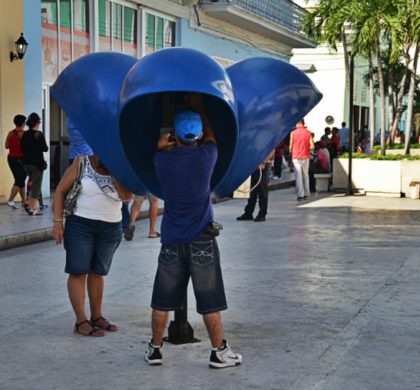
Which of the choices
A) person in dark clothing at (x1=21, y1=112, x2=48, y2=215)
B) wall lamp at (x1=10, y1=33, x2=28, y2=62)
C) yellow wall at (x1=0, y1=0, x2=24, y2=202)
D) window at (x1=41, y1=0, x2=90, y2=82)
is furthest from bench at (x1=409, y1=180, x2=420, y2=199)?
person in dark clothing at (x1=21, y1=112, x2=48, y2=215)

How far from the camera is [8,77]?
675 inches

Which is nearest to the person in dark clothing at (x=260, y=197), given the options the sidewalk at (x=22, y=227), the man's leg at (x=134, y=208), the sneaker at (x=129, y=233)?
the sidewalk at (x=22, y=227)

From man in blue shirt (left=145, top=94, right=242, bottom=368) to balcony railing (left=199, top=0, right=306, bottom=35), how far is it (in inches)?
810

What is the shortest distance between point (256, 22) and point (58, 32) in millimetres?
11177

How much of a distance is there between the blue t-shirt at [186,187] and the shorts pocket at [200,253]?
0.05 meters

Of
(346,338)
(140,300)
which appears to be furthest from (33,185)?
(346,338)

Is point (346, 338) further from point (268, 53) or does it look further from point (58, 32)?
point (268, 53)

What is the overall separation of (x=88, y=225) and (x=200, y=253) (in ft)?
3.89

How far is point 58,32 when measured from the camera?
62.1ft

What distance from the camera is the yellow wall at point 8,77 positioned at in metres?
16.9

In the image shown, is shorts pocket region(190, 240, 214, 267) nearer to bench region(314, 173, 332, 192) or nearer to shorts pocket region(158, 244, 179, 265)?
shorts pocket region(158, 244, 179, 265)

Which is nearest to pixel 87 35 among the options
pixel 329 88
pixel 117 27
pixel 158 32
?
pixel 117 27

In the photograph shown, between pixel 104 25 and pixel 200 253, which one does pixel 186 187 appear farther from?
pixel 104 25

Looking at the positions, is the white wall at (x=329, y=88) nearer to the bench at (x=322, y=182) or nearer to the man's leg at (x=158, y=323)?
the bench at (x=322, y=182)
